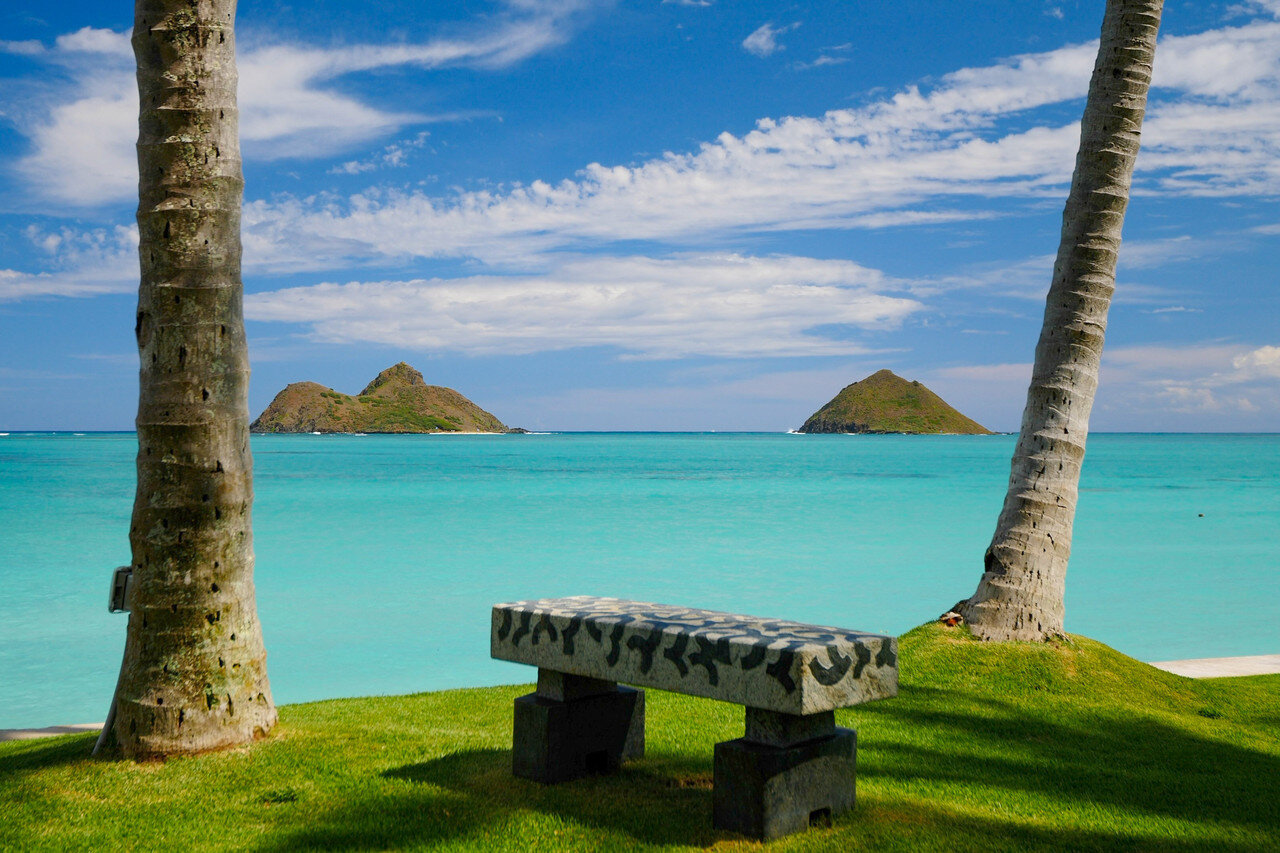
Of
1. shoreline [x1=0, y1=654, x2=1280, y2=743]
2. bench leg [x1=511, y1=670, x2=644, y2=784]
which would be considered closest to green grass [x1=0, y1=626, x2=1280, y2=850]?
bench leg [x1=511, y1=670, x2=644, y2=784]

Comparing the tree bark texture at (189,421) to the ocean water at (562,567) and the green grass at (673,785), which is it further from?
the ocean water at (562,567)

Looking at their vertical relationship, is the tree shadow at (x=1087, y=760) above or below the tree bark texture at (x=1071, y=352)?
below

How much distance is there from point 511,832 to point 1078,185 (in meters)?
6.85

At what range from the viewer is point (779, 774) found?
406 centimetres

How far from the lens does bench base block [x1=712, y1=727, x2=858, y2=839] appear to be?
405 cm

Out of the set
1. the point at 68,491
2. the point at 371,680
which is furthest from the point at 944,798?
the point at 68,491

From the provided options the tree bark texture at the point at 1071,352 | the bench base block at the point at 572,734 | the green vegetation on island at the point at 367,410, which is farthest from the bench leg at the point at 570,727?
the green vegetation on island at the point at 367,410

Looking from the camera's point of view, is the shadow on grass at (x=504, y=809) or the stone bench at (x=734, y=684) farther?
the shadow on grass at (x=504, y=809)

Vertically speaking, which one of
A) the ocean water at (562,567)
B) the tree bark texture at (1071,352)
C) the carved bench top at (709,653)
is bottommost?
the ocean water at (562,567)

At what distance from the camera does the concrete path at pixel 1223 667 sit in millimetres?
9697

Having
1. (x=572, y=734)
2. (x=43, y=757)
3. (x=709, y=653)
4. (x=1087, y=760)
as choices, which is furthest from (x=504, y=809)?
(x=1087, y=760)

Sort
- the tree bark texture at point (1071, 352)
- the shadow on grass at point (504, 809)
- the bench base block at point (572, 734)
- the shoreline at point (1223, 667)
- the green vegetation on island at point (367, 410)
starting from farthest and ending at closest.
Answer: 1. the green vegetation on island at point (367, 410)
2. the shoreline at point (1223, 667)
3. the tree bark texture at point (1071, 352)
4. the bench base block at point (572, 734)
5. the shadow on grass at point (504, 809)

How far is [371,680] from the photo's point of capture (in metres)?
12.8

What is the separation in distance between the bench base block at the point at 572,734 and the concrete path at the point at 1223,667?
6.76 meters
